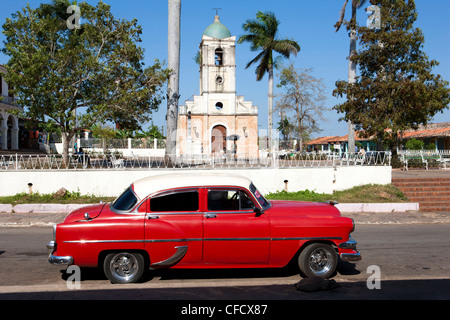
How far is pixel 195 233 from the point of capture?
Result: 5.34 meters

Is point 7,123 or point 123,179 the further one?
point 7,123

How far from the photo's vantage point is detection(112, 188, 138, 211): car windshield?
5.49 meters

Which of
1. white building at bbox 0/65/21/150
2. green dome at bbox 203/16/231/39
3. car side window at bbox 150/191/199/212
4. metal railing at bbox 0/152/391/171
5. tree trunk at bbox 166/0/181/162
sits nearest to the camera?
Answer: car side window at bbox 150/191/199/212

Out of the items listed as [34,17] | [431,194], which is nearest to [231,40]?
[34,17]

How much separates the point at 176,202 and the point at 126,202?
0.77m

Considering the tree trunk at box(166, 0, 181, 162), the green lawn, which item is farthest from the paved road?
the tree trunk at box(166, 0, 181, 162)

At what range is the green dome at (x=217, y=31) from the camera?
34.2 m

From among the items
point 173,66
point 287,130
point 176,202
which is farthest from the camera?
point 287,130

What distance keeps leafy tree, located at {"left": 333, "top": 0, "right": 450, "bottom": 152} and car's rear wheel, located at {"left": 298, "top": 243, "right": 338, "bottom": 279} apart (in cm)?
1583

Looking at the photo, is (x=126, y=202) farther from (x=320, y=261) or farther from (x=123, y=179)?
(x=123, y=179)

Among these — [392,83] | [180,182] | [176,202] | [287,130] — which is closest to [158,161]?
[180,182]

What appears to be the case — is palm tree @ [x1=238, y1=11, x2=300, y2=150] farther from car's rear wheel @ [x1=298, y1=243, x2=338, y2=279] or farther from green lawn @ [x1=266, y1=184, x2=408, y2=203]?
car's rear wheel @ [x1=298, y1=243, x2=338, y2=279]

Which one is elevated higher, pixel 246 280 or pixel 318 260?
pixel 318 260
